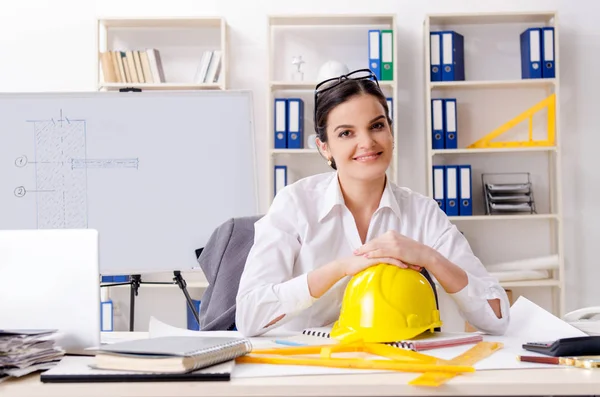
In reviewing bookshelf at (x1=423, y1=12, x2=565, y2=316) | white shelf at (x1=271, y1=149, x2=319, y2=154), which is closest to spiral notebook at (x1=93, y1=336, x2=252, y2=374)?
white shelf at (x1=271, y1=149, x2=319, y2=154)

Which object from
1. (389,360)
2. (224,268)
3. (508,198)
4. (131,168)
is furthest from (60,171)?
(508,198)

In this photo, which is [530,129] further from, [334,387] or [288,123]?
[334,387]

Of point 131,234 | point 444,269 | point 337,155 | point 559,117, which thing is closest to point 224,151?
point 131,234

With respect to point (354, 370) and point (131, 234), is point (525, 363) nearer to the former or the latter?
point (354, 370)

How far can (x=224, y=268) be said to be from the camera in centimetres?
197

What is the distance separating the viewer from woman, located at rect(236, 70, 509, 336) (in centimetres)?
159

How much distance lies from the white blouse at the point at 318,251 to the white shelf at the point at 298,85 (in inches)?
92.9

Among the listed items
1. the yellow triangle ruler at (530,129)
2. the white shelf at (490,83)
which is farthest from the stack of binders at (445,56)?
the yellow triangle ruler at (530,129)

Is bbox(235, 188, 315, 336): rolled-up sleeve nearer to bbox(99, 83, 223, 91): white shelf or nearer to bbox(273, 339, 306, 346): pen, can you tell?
bbox(273, 339, 306, 346): pen

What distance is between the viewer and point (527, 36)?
4277 millimetres

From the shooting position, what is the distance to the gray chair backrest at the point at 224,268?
193 centimetres

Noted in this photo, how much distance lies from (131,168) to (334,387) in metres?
2.03

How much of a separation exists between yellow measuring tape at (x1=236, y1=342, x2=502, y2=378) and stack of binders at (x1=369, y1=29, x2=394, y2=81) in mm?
3105

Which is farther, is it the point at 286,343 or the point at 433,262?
the point at 433,262
